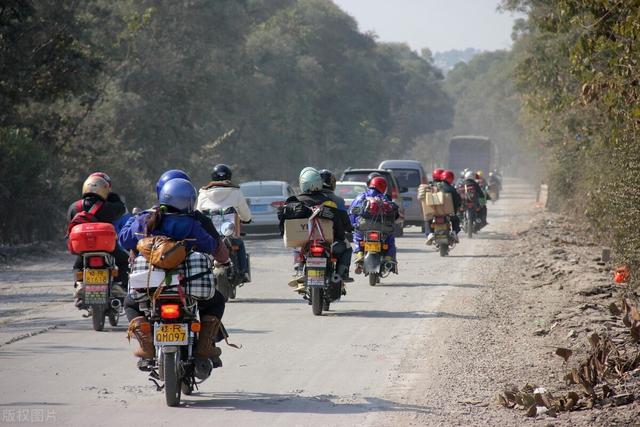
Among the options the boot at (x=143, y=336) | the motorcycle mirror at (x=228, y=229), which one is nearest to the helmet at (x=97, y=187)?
the motorcycle mirror at (x=228, y=229)

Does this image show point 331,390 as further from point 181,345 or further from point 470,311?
point 470,311

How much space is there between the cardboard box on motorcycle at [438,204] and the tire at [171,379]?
1663 centimetres

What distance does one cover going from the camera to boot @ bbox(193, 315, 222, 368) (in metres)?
8.78

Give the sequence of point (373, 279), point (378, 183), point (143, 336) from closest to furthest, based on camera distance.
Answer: point (143, 336), point (378, 183), point (373, 279)

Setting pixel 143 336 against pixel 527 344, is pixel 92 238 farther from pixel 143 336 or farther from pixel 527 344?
pixel 527 344

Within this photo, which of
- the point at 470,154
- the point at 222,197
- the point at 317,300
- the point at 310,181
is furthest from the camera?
the point at 470,154

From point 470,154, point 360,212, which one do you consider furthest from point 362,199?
point 470,154

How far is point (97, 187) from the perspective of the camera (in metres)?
13.1

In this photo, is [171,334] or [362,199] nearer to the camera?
[171,334]

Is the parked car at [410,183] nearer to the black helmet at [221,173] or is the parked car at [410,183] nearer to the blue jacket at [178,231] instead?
the black helmet at [221,173]

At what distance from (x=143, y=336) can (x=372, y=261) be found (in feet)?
32.1

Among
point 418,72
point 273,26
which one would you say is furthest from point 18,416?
point 418,72

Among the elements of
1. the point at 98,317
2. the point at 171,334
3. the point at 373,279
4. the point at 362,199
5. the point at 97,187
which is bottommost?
the point at 373,279

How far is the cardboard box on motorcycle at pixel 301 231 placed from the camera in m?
14.6
